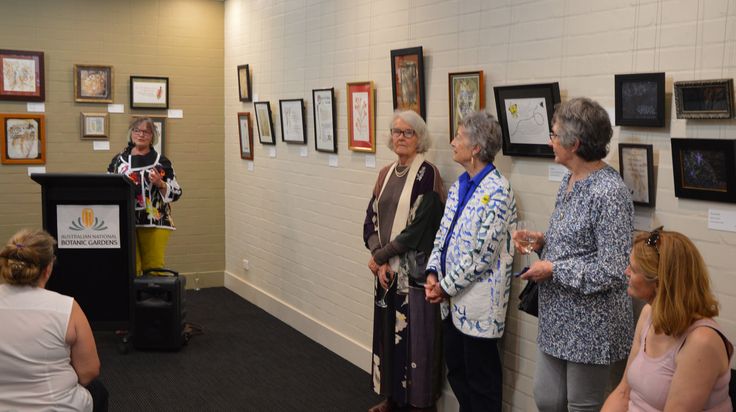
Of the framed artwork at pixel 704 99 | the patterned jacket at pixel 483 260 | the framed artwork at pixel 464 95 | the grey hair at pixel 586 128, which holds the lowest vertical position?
the patterned jacket at pixel 483 260

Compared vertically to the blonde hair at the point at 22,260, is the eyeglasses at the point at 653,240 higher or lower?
higher

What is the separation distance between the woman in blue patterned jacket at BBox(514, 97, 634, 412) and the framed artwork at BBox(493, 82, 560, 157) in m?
0.53

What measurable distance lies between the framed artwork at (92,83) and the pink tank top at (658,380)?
6231mm

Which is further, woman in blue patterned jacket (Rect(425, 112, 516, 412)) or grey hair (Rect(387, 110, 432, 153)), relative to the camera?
grey hair (Rect(387, 110, 432, 153))

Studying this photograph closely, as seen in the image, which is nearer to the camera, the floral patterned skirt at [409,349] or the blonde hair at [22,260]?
the blonde hair at [22,260]

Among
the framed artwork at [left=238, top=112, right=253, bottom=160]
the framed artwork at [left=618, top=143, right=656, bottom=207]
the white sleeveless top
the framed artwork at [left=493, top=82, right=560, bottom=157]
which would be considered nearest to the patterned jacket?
the framed artwork at [left=493, top=82, right=560, bottom=157]

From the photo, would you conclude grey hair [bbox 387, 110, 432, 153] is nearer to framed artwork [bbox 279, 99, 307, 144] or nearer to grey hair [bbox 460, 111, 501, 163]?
grey hair [bbox 460, 111, 501, 163]

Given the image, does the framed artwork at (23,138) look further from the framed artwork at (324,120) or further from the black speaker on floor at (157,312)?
the framed artwork at (324,120)

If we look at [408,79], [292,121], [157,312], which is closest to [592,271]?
[408,79]

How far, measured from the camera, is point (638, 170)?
10.7 ft

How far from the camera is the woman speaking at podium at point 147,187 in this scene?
5.97m

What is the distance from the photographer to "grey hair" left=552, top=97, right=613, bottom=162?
3092 millimetres

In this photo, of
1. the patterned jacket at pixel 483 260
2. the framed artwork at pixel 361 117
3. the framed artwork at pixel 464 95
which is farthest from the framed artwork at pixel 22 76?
the patterned jacket at pixel 483 260

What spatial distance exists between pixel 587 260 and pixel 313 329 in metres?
3.53
